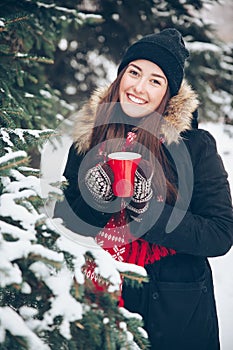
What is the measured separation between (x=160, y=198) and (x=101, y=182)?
330mm

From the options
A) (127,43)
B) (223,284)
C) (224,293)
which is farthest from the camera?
(127,43)

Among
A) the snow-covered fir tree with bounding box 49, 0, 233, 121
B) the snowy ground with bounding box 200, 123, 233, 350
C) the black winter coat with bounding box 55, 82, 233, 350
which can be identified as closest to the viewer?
the black winter coat with bounding box 55, 82, 233, 350

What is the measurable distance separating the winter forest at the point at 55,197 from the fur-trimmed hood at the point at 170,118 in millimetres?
166

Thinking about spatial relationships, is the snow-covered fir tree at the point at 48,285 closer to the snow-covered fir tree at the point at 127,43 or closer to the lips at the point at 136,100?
the lips at the point at 136,100

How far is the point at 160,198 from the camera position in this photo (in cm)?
228

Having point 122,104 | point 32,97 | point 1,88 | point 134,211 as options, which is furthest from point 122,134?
point 32,97

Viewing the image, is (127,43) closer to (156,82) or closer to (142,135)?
(156,82)

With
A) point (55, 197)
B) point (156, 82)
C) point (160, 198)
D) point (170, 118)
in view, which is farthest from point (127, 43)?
point (55, 197)

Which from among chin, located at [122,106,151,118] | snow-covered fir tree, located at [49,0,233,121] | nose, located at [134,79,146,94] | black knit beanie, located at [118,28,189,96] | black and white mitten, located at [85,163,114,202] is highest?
black knit beanie, located at [118,28,189,96]

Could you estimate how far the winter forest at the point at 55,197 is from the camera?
1538 mm

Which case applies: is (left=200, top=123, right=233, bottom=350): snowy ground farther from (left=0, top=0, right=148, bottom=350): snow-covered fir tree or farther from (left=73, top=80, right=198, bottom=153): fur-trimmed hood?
(left=0, top=0, right=148, bottom=350): snow-covered fir tree

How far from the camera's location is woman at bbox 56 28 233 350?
7.14 feet

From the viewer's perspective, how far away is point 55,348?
161 cm

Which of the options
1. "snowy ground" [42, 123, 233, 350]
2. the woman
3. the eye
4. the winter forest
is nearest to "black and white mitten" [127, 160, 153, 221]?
the woman
